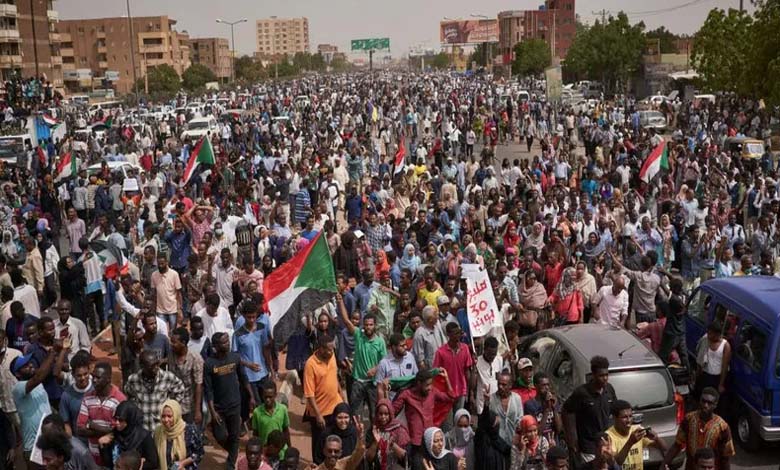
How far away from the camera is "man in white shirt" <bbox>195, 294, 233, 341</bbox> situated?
28.0 ft

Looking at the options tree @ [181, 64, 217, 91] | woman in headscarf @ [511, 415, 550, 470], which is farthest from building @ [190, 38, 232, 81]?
woman in headscarf @ [511, 415, 550, 470]

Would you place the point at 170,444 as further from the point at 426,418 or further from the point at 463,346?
the point at 463,346

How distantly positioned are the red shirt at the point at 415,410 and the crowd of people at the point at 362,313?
2 cm

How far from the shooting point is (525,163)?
64.2 ft

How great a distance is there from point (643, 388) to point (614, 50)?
59275mm

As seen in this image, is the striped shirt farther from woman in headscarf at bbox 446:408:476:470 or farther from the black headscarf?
woman in headscarf at bbox 446:408:476:470

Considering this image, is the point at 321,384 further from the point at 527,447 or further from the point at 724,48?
the point at 724,48

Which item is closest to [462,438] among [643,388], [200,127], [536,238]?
[643,388]

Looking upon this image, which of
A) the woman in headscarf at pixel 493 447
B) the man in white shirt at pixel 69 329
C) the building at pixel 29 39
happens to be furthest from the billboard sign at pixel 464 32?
the woman in headscarf at pixel 493 447

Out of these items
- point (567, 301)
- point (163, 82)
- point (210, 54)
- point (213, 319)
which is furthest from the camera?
point (210, 54)

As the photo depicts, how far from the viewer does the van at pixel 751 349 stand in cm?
785

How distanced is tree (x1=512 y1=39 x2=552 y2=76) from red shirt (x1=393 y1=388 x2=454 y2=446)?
270ft

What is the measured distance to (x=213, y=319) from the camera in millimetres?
8609

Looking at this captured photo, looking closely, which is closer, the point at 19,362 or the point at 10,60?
the point at 19,362
